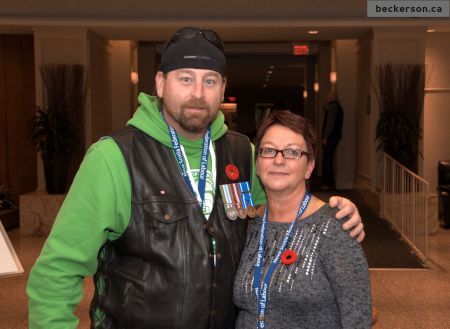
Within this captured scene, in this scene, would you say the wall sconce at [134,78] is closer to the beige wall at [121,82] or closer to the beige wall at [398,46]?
the beige wall at [121,82]

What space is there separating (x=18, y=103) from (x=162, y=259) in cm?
879

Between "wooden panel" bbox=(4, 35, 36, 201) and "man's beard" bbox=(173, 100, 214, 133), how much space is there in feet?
28.1

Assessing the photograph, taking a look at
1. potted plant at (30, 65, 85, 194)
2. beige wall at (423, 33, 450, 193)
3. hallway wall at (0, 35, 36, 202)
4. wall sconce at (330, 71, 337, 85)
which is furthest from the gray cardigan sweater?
wall sconce at (330, 71, 337, 85)

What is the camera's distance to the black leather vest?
5.69 feet

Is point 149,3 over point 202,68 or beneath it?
over

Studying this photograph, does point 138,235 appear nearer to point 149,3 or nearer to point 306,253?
point 306,253

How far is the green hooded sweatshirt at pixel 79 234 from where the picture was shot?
5.52 ft

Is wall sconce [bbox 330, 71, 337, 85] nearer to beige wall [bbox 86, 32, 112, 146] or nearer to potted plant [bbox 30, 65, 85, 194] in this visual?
beige wall [bbox 86, 32, 112, 146]

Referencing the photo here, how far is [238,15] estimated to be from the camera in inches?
348

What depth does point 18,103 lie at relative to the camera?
32.2 ft

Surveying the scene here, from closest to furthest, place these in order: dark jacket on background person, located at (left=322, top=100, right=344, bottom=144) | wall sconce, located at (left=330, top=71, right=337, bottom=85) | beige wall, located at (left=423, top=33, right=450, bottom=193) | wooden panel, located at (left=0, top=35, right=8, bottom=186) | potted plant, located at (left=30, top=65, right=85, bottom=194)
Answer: potted plant, located at (left=30, top=65, right=85, bottom=194) → wooden panel, located at (left=0, top=35, right=8, bottom=186) → beige wall, located at (left=423, top=33, right=450, bottom=193) → dark jacket on background person, located at (left=322, top=100, right=344, bottom=144) → wall sconce, located at (left=330, top=71, right=337, bottom=85)

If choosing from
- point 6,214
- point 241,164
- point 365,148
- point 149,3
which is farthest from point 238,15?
point 241,164

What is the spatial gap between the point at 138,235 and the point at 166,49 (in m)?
0.59

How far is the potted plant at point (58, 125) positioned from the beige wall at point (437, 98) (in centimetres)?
569
